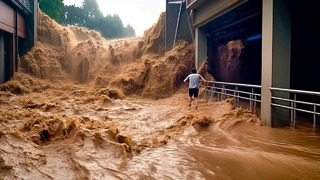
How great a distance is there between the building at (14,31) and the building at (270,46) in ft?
29.8

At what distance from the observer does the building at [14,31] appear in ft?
41.1

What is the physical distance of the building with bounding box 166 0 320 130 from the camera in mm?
A: 6660

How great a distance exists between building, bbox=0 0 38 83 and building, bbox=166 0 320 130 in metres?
9.08

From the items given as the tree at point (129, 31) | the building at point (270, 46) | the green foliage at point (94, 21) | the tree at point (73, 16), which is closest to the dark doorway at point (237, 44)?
the building at point (270, 46)

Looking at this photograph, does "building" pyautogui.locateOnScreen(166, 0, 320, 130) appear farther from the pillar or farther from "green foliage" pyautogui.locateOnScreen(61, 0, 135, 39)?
"green foliage" pyautogui.locateOnScreen(61, 0, 135, 39)

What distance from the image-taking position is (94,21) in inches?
2099

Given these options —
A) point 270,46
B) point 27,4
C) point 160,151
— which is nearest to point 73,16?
point 27,4

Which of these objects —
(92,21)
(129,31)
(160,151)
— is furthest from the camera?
(129,31)

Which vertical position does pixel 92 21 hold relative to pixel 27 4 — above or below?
above

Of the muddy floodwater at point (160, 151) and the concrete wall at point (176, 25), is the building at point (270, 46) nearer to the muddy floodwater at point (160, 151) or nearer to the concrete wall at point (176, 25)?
the concrete wall at point (176, 25)

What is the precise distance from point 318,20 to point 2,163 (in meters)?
11.4

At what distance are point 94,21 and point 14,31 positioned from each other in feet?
137

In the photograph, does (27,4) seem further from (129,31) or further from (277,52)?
(129,31)

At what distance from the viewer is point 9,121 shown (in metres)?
6.32
